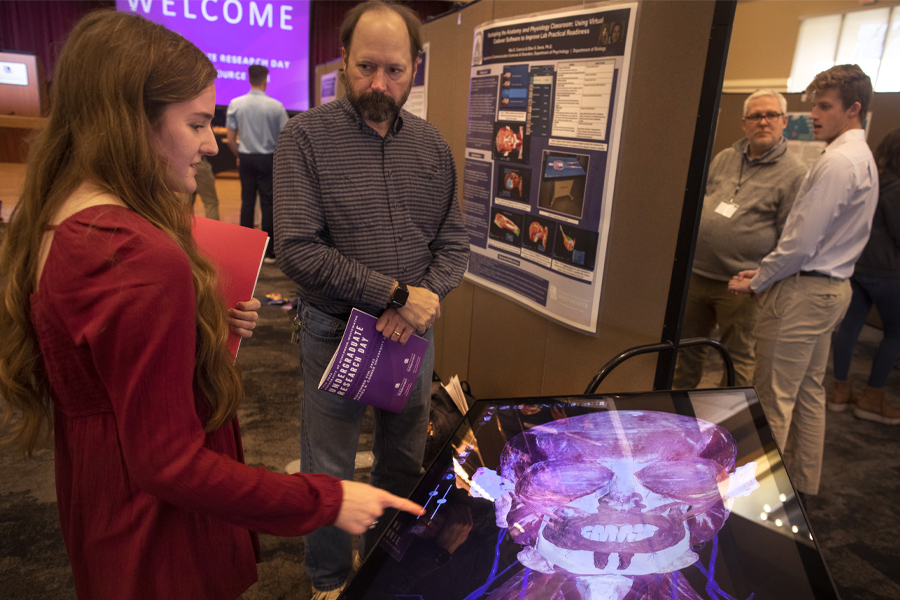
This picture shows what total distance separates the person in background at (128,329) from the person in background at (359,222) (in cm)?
48

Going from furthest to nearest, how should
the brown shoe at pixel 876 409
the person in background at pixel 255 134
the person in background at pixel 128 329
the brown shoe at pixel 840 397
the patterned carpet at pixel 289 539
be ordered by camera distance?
the person in background at pixel 255 134
the brown shoe at pixel 840 397
the brown shoe at pixel 876 409
the patterned carpet at pixel 289 539
the person in background at pixel 128 329

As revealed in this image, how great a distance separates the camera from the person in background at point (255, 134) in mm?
4883

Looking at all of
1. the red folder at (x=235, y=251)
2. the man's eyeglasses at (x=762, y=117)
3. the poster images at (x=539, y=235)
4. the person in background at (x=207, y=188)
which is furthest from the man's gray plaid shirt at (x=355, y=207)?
the person in background at (x=207, y=188)

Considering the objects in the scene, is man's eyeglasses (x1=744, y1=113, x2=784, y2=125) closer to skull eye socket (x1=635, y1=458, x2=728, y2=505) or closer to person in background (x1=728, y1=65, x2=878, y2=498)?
person in background (x1=728, y1=65, x2=878, y2=498)

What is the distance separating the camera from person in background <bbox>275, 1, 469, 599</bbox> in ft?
4.04

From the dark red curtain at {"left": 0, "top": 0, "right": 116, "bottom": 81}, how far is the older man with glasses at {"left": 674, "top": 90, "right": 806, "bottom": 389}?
347 inches

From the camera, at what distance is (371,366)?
1.25 m

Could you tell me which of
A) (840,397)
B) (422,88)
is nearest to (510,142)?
(422,88)

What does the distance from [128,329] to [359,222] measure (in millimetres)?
746

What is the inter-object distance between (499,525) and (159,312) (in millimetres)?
515

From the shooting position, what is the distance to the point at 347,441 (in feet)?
4.63

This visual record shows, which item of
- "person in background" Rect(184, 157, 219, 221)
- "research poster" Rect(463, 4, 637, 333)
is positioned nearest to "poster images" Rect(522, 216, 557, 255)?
"research poster" Rect(463, 4, 637, 333)

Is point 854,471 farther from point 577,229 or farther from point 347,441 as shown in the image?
point 347,441

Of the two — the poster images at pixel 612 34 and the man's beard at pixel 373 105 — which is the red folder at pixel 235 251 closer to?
the man's beard at pixel 373 105
